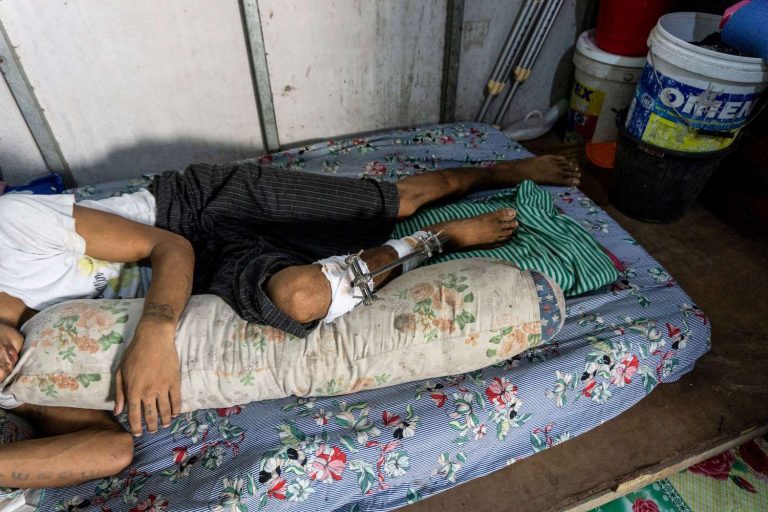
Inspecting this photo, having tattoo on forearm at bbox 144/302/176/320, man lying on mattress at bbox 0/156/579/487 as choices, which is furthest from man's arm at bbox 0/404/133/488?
tattoo on forearm at bbox 144/302/176/320

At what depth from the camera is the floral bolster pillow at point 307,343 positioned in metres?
1.08

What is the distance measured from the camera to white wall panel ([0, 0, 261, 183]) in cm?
178

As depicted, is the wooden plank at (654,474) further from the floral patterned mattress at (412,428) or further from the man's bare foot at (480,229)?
the man's bare foot at (480,229)

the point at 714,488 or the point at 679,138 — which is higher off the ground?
the point at 679,138

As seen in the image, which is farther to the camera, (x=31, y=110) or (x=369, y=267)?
(x=31, y=110)

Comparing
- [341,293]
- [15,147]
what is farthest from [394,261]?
[15,147]

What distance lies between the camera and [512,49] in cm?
233

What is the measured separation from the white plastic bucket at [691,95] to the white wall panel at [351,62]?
2.99 feet

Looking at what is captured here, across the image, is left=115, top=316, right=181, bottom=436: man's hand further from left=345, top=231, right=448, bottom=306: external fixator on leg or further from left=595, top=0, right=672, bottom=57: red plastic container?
left=595, top=0, right=672, bottom=57: red plastic container

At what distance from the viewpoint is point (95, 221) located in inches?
47.3

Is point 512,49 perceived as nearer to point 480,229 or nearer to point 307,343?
point 480,229

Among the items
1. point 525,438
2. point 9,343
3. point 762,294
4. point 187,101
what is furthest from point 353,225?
point 762,294

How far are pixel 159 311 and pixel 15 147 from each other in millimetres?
1374

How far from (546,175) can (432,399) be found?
998mm
